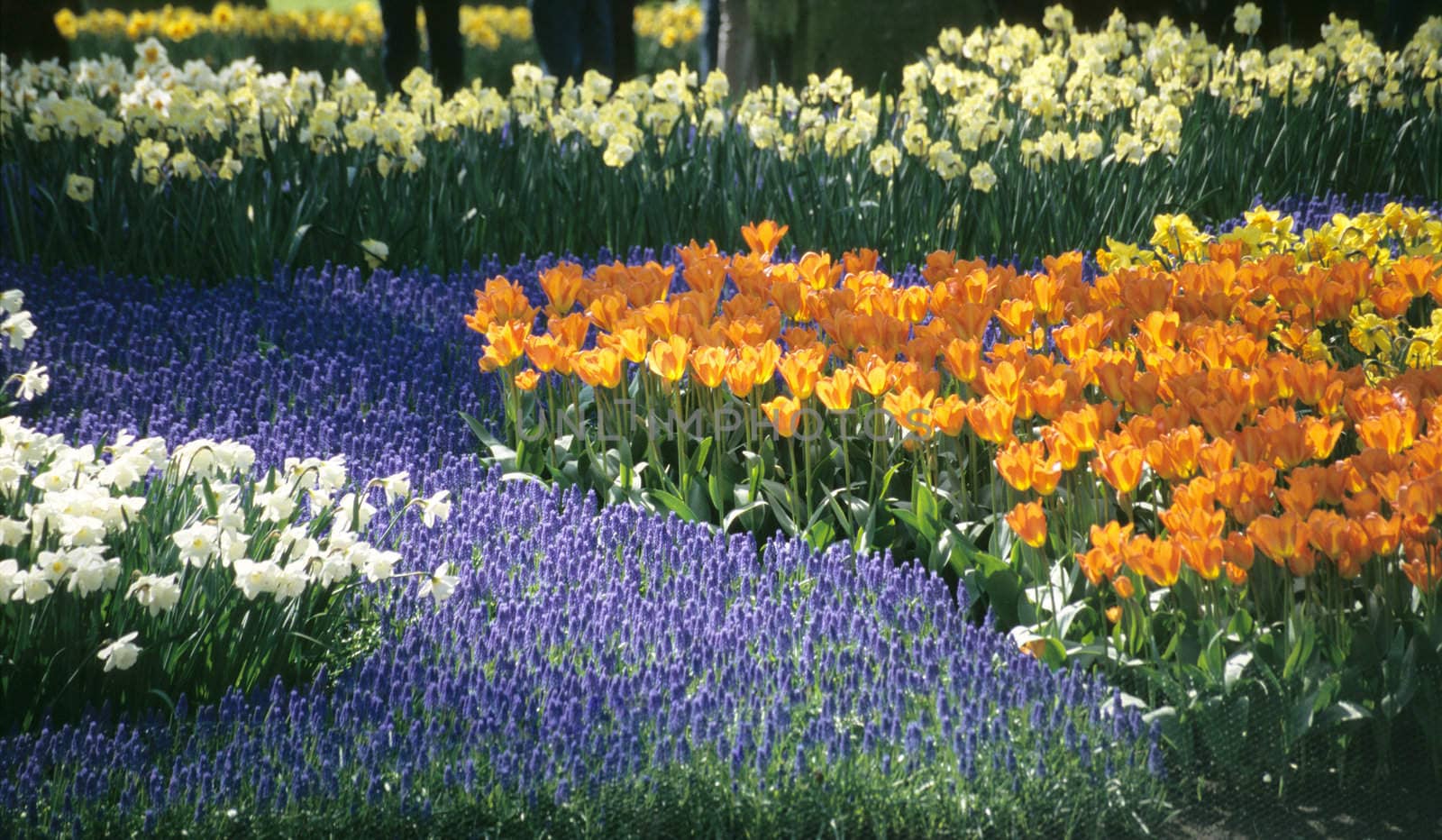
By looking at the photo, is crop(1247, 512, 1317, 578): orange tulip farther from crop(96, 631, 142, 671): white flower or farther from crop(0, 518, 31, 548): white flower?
crop(0, 518, 31, 548): white flower

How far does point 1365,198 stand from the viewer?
21.2 ft

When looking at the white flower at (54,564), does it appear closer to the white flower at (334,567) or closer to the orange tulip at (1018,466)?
the white flower at (334,567)

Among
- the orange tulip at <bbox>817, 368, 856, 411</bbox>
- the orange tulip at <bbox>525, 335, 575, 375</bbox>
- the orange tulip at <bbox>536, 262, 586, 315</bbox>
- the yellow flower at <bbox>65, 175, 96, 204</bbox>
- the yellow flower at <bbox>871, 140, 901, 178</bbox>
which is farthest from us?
the yellow flower at <bbox>871, 140, 901, 178</bbox>

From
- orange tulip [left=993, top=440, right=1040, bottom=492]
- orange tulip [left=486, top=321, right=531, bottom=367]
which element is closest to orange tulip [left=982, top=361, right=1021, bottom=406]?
orange tulip [left=993, top=440, right=1040, bottom=492]

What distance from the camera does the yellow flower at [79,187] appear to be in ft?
17.9

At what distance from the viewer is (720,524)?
3725 mm

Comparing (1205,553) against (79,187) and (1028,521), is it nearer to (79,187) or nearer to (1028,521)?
(1028,521)

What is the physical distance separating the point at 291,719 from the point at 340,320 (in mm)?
2641

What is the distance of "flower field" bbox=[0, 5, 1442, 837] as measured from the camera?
2.47 m

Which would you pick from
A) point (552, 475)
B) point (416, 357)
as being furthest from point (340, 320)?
point (552, 475)

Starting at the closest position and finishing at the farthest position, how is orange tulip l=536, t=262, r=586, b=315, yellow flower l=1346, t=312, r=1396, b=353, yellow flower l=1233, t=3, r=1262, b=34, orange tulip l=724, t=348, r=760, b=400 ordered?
orange tulip l=724, t=348, r=760, b=400
yellow flower l=1346, t=312, r=1396, b=353
orange tulip l=536, t=262, r=586, b=315
yellow flower l=1233, t=3, r=1262, b=34

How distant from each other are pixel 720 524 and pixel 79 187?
3.19 m

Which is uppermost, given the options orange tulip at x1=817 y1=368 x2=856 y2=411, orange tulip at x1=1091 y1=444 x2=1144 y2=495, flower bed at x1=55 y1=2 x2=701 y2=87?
orange tulip at x1=1091 y1=444 x2=1144 y2=495

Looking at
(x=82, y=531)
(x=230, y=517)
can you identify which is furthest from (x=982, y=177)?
(x=82, y=531)
